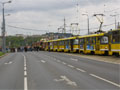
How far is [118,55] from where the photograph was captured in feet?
103

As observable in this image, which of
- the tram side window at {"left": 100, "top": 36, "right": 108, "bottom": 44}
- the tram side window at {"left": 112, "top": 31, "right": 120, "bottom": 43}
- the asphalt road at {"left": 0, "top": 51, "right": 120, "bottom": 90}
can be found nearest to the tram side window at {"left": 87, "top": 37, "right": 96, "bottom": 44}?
the tram side window at {"left": 100, "top": 36, "right": 108, "bottom": 44}

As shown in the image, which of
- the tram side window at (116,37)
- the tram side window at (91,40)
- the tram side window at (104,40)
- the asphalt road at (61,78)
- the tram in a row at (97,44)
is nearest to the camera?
the asphalt road at (61,78)

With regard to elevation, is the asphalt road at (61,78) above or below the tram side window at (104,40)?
below

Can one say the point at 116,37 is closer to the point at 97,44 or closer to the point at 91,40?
the point at 97,44

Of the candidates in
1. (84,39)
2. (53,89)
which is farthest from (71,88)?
(84,39)

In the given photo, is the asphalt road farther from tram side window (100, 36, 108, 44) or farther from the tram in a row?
tram side window (100, 36, 108, 44)

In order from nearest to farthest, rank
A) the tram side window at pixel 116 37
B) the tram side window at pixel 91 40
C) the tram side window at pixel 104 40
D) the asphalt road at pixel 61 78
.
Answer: the asphalt road at pixel 61 78 → the tram side window at pixel 116 37 → the tram side window at pixel 104 40 → the tram side window at pixel 91 40

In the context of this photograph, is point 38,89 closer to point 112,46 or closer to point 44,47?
point 112,46

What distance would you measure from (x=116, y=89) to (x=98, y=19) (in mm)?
37485

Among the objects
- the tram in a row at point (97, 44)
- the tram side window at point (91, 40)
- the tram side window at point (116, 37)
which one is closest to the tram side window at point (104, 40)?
the tram in a row at point (97, 44)

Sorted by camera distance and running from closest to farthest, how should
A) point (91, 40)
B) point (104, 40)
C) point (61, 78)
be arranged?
point (61, 78)
point (104, 40)
point (91, 40)

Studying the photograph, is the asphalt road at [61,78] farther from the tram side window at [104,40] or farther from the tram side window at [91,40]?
the tram side window at [91,40]

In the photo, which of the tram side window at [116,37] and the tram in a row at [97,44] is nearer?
the tram side window at [116,37]

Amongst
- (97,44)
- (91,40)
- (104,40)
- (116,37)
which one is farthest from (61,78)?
(91,40)
